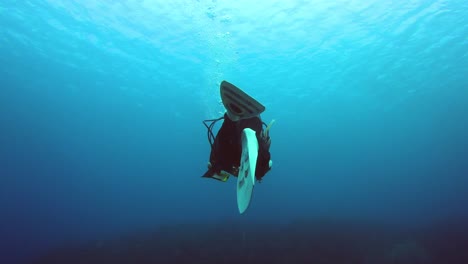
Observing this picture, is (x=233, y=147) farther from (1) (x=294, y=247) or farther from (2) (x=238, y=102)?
(1) (x=294, y=247)

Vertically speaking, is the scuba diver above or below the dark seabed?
above

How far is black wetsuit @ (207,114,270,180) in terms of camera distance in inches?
186

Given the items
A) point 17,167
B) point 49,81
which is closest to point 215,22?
point 49,81

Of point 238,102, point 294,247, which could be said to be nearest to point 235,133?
point 238,102

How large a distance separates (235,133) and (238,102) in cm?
80

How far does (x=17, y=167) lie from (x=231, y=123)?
7517 centimetres

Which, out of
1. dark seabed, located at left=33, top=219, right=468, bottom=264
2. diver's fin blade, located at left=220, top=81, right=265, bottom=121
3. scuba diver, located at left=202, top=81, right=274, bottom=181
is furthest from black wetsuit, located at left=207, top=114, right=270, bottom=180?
dark seabed, located at left=33, top=219, right=468, bottom=264

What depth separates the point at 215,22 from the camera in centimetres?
1495

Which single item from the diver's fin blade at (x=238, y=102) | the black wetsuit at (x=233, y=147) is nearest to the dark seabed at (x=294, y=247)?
the black wetsuit at (x=233, y=147)

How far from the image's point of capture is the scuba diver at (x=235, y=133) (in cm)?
421

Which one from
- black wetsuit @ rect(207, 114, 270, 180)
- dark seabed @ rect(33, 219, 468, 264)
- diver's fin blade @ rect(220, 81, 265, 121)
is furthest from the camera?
dark seabed @ rect(33, 219, 468, 264)

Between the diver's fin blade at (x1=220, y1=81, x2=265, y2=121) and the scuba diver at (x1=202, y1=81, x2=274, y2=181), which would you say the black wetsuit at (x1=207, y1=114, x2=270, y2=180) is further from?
the diver's fin blade at (x1=220, y1=81, x2=265, y2=121)

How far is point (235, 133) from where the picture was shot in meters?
4.88

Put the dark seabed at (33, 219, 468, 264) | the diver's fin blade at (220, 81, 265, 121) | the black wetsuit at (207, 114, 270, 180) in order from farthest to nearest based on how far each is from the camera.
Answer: the dark seabed at (33, 219, 468, 264) < the black wetsuit at (207, 114, 270, 180) < the diver's fin blade at (220, 81, 265, 121)
